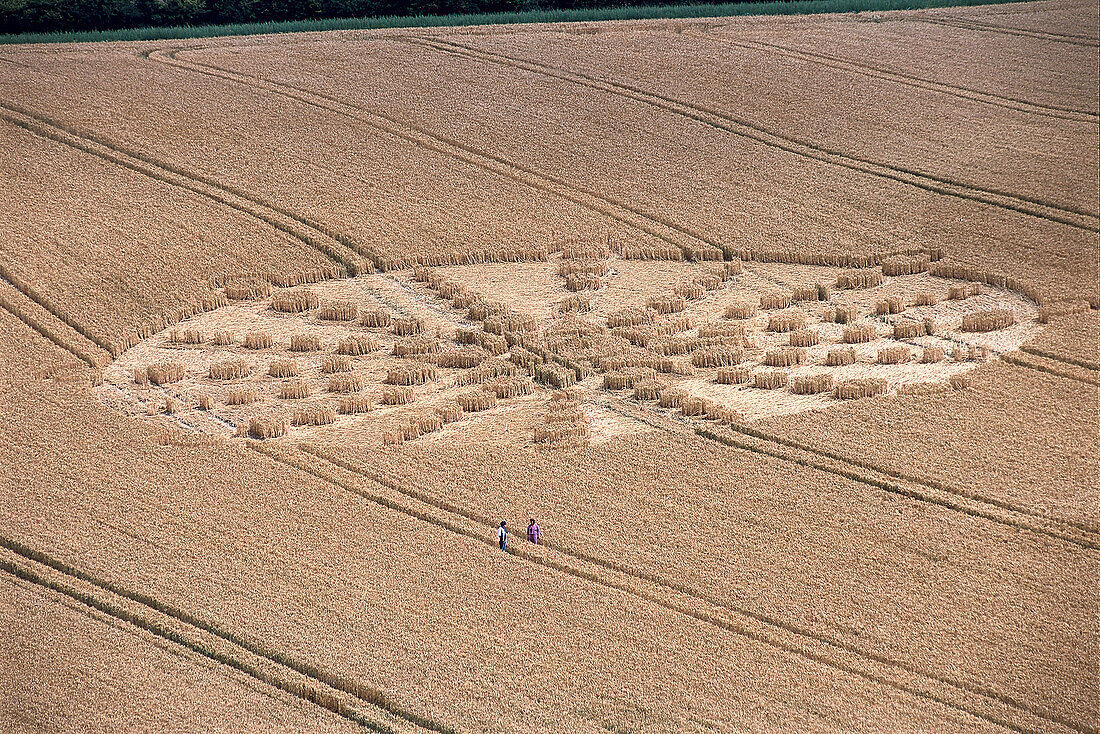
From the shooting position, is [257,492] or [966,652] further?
[257,492]

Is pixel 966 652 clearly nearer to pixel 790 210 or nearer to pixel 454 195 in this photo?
pixel 790 210

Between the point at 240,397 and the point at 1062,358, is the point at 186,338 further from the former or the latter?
the point at 1062,358

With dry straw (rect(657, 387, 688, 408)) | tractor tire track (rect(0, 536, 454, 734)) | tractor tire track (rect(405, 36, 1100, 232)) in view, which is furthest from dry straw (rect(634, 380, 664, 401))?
tractor tire track (rect(405, 36, 1100, 232))

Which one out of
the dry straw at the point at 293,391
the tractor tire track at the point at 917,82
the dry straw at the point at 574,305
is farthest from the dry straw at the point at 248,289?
the tractor tire track at the point at 917,82

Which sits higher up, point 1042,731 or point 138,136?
point 138,136

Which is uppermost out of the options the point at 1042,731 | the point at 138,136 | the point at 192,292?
the point at 138,136

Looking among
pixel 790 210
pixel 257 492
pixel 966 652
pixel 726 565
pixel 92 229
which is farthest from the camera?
pixel 790 210

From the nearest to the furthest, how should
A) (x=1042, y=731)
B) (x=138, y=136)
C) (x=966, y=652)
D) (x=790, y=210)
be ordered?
(x=1042, y=731), (x=966, y=652), (x=790, y=210), (x=138, y=136)

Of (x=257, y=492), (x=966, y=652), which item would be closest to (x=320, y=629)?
(x=257, y=492)
